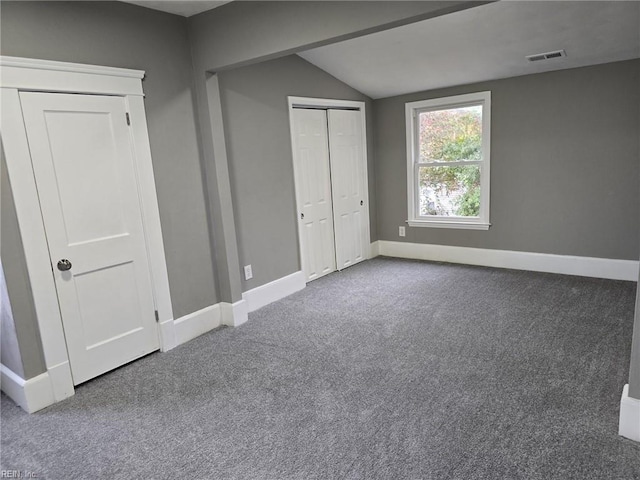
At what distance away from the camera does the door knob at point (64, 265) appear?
2.52 meters

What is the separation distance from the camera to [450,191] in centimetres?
502

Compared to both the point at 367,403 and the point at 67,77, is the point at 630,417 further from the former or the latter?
the point at 67,77

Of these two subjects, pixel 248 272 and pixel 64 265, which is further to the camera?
pixel 248 272

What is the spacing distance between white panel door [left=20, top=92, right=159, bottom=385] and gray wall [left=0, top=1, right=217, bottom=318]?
0.24m

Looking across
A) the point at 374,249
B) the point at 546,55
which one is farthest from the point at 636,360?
the point at 374,249

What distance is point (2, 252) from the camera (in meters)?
2.30

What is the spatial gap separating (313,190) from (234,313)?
66.1 inches

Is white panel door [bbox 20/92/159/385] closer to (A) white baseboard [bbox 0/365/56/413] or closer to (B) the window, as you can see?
(A) white baseboard [bbox 0/365/56/413]

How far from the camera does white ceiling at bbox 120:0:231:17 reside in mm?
2786

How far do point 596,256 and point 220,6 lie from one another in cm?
409

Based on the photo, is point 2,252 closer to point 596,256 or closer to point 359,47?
point 359,47

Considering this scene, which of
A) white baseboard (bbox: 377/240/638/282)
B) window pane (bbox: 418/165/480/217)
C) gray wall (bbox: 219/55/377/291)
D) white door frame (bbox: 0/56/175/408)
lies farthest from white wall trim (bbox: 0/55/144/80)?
white baseboard (bbox: 377/240/638/282)

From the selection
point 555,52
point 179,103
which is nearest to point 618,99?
point 555,52

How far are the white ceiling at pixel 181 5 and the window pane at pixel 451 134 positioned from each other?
2919 mm
